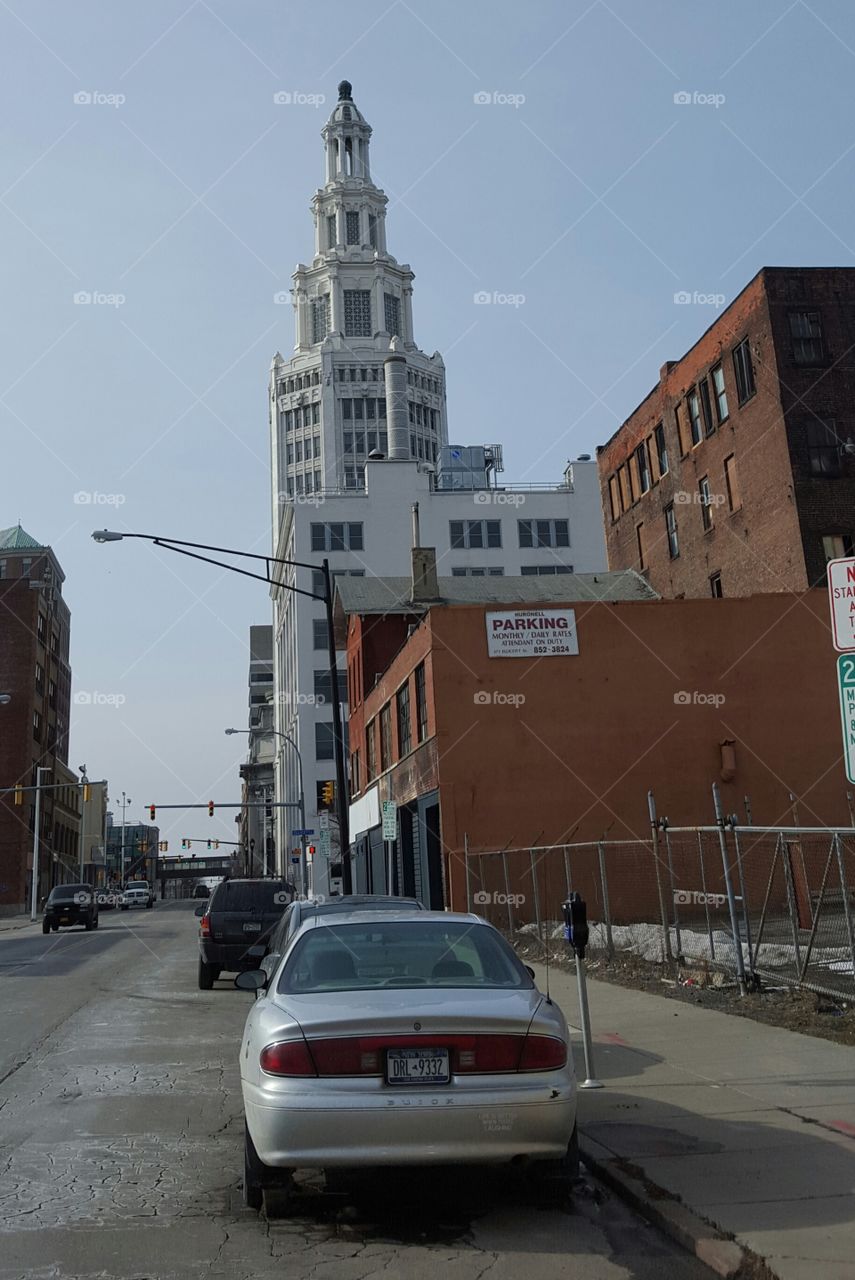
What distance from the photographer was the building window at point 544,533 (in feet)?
247

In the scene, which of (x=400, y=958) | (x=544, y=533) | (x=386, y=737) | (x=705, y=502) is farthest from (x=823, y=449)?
(x=544, y=533)

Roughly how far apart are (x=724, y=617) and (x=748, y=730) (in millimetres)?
2790

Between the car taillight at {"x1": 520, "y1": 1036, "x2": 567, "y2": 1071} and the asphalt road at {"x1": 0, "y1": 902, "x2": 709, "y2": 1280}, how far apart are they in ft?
2.56

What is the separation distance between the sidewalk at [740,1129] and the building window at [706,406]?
31017 millimetres

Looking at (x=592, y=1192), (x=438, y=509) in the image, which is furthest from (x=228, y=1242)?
(x=438, y=509)

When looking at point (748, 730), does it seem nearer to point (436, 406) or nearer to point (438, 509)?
point (438, 509)

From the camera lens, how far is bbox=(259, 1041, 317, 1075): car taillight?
5605mm

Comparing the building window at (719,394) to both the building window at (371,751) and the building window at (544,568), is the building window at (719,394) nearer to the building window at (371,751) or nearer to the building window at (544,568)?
the building window at (371,751)

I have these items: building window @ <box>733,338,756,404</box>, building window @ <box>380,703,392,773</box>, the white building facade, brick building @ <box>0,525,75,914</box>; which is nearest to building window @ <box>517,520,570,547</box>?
the white building facade

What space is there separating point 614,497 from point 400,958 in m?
44.9

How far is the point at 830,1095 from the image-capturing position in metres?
7.89

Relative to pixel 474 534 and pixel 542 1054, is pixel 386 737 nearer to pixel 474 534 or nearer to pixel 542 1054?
pixel 542 1054

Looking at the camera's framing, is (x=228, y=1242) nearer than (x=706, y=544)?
Yes

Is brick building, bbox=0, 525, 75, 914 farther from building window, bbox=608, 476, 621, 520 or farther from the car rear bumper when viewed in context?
the car rear bumper
